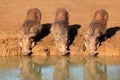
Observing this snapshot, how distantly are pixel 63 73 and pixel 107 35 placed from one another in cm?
583

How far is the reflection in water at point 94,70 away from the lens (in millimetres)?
19953

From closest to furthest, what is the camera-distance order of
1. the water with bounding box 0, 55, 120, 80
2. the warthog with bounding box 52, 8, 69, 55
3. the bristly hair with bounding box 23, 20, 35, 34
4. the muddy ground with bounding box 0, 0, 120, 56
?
the water with bounding box 0, 55, 120, 80 → the warthog with bounding box 52, 8, 69, 55 → the muddy ground with bounding box 0, 0, 120, 56 → the bristly hair with bounding box 23, 20, 35, 34

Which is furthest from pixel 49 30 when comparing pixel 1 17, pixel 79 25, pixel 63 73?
pixel 63 73

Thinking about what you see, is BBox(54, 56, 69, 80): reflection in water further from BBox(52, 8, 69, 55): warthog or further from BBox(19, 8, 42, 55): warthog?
BBox(19, 8, 42, 55): warthog

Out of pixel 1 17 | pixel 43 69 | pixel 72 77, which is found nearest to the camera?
pixel 72 77

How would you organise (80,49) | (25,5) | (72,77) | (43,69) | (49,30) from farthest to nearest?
1. (25,5)
2. (49,30)
3. (80,49)
4. (43,69)
5. (72,77)

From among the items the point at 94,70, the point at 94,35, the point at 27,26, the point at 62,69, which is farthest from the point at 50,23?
the point at 94,70

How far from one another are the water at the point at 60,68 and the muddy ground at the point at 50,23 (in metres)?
0.72

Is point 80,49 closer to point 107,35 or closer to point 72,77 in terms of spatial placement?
point 107,35

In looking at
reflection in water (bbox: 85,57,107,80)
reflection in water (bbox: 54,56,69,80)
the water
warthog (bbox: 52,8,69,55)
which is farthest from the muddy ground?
reflection in water (bbox: 85,57,107,80)

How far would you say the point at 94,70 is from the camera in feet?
69.9

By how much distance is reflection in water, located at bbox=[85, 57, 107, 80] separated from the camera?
786 inches

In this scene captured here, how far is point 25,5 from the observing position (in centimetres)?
3266

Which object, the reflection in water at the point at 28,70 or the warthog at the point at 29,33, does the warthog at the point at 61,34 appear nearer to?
the warthog at the point at 29,33
